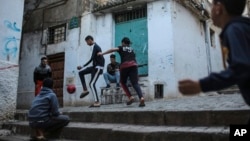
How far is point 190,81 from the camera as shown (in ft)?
5.20

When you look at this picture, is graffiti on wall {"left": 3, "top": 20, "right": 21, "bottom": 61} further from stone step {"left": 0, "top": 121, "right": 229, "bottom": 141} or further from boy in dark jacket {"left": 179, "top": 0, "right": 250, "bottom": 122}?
boy in dark jacket {"left": 179, "top": 0, "right": 250, "bottom": 122}

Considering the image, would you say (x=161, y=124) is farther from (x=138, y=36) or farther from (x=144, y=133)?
(x=138, y=36)

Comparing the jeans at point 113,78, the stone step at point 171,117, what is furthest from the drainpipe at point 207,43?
the stone step at point 171,117

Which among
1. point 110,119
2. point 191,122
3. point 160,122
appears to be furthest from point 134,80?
point 191,122

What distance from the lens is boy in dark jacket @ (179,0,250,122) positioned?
147 cm

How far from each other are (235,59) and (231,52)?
0.06 m

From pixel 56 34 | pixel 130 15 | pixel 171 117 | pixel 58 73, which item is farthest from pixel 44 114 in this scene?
pixel 56 34

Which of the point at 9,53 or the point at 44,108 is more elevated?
the point at 9,53

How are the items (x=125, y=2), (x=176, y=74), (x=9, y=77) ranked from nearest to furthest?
(x=9, y=77) < (x=176, y=74) < (x=125, y=2)

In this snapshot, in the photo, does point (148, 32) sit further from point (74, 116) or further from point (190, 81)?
point (190, 81)

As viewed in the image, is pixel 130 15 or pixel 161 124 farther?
pixel 130 15

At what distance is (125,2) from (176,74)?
356 centimetres

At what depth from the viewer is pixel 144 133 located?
4.29m

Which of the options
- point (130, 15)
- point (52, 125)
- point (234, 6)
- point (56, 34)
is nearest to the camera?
point (234, 6)
